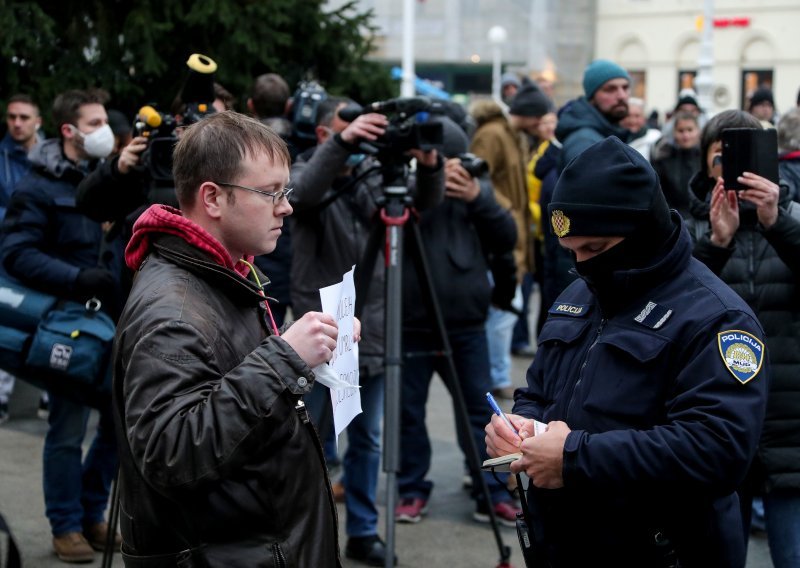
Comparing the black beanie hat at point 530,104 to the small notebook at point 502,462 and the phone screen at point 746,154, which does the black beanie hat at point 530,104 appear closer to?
the phone screen at point 746,154

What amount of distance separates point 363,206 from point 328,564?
2.88 meters

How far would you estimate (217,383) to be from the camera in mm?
2408

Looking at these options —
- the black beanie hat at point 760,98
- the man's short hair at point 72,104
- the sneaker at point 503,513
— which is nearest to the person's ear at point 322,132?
the man's short hair at point 72,104

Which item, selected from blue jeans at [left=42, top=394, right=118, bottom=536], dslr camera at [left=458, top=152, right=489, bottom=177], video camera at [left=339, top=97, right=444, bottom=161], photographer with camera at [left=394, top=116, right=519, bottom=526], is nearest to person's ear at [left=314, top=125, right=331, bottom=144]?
photographer with camera at [left=394, top=116, right=519, bottom=526]

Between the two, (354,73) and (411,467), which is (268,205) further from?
(354,73)

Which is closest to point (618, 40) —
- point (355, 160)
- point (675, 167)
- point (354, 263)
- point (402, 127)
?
point (675, 167)

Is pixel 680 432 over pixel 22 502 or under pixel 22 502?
over

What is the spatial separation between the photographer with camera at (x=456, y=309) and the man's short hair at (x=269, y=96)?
156 cm

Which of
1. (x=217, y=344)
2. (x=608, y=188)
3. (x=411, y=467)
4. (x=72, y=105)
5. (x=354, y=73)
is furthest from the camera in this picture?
(x=354, y=73)

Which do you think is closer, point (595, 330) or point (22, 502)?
point (595, 330)

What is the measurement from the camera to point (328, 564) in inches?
104

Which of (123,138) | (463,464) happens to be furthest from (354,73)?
(463,464)

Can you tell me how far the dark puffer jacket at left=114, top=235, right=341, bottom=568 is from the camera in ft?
7.67

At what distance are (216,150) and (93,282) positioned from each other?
8.53 ft
